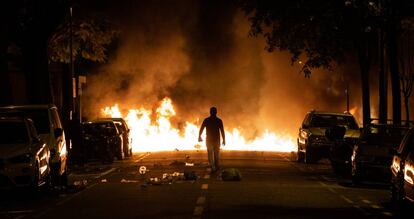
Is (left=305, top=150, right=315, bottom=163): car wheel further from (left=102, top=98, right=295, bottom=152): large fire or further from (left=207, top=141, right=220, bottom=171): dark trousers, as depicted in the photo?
(left=102, top=98, right=295, bottom=152): large fire

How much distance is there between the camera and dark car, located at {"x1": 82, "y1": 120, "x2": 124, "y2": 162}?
33062mm

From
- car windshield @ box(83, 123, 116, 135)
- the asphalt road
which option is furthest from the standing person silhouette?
car windshield @ box(83, 123, 116, 135)

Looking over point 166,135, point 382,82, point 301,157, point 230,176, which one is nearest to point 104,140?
point 301,157

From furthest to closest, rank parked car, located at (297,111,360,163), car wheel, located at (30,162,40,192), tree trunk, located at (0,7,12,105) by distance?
parked car, located at (297,111,360,163) → tree trunk, located at (0,7,12,105) → car wheel, located at (30,162,40,192)

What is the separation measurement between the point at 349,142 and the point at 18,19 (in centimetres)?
1376

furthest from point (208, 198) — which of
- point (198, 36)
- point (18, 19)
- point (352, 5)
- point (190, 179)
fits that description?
point (198, 36)

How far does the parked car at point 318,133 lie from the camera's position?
32.6 meters

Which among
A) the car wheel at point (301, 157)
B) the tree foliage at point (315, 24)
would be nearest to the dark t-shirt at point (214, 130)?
the tree foliage at point (315, 24)

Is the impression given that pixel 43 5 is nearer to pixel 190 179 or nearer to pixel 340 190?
pixel 190 179

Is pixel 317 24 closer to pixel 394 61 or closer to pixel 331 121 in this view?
pixel 394 61

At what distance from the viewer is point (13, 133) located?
19953 mm

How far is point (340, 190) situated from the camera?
2133 cm

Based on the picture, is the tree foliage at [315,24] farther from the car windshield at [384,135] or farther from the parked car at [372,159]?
the parked car at [372,159]

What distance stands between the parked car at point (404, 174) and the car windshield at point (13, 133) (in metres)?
7.69
